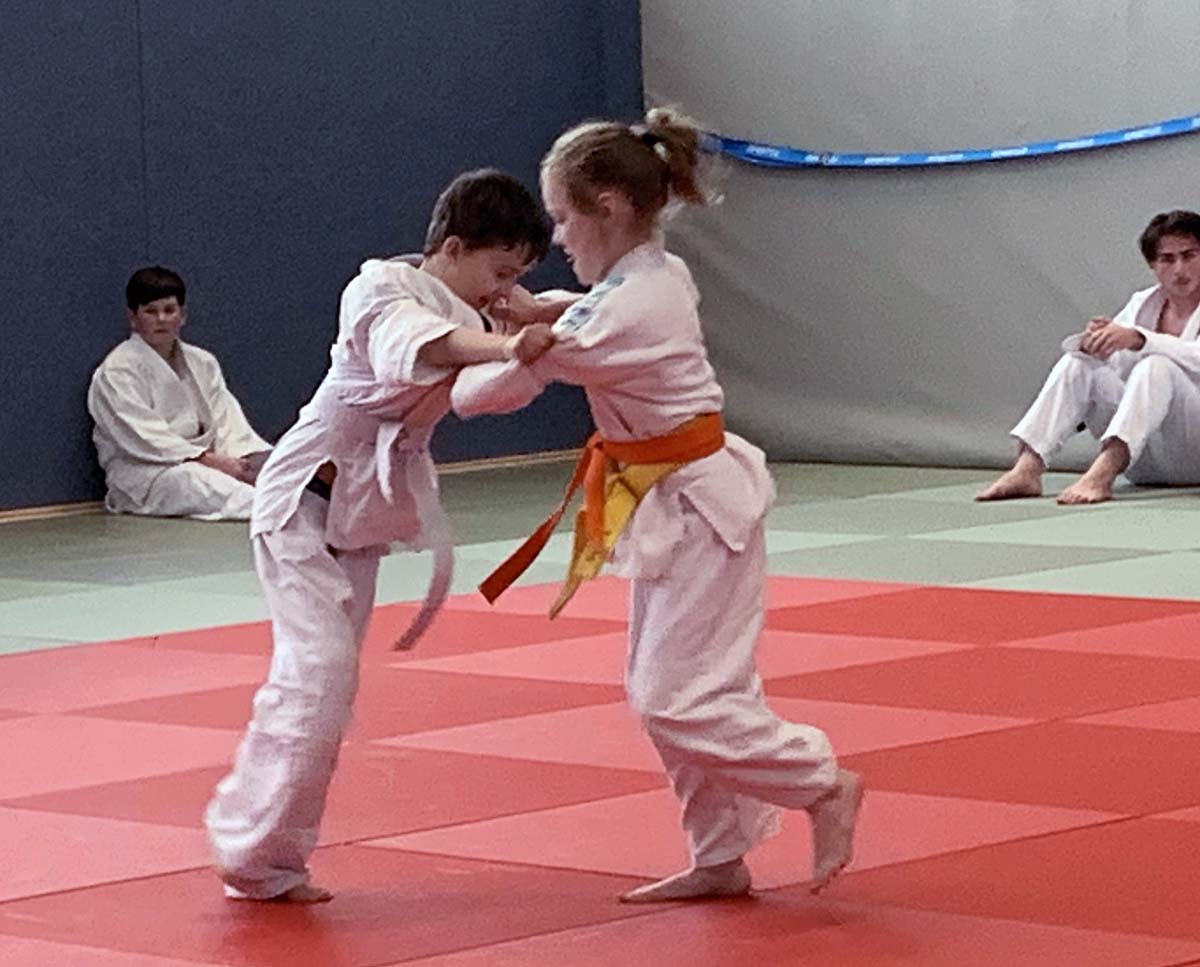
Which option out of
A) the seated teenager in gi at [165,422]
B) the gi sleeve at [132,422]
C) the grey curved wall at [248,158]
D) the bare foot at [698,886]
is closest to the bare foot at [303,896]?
the bare foot at [698,886]

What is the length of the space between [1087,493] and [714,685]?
6606 mm

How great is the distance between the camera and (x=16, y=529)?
10531 mm

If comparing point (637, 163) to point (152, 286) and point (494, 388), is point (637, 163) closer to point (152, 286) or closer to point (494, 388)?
point (494, 388)

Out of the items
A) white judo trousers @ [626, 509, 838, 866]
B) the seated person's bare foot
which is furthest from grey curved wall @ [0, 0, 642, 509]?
white judo trousers @ [626, 509, 838, 866]

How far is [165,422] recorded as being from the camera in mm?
10930

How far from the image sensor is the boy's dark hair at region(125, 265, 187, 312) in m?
10.8

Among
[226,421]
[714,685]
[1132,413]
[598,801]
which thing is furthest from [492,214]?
[226,421]

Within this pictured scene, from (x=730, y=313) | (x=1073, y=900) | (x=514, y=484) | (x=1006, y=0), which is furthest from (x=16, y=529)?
(x=1073, y=900)

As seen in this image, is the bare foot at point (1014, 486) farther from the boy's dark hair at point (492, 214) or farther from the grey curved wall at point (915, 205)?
the boy's dark hair at point (492, 214)

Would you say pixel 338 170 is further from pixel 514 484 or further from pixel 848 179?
pixel 848 179

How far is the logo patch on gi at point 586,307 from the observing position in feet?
12.3

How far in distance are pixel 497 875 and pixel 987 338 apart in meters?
8.49

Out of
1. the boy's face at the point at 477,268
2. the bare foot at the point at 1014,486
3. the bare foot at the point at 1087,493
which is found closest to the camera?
the boy's face at the point at 477,268

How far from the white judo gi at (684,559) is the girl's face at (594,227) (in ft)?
0.12
